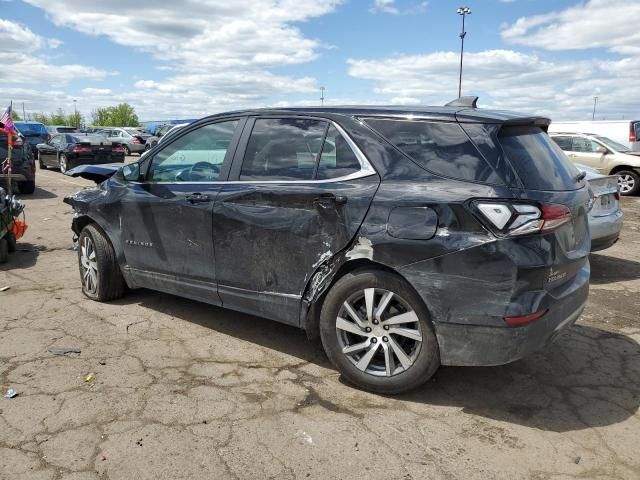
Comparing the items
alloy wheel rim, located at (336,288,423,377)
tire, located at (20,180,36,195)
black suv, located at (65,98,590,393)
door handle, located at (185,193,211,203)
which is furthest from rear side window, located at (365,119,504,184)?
tire, located at (20,180,36,195)

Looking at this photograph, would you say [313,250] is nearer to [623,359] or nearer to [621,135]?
[623,359]

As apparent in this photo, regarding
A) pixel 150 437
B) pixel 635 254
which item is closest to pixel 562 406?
pixel 150 437

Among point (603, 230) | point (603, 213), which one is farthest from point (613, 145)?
point (603, 230)

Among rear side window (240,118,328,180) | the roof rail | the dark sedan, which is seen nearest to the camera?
rear side window (240,118,328,180)

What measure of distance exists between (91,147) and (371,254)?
18640mm

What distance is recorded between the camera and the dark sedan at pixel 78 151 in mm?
19266

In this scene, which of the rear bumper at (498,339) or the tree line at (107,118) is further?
the tree line at (107,118)

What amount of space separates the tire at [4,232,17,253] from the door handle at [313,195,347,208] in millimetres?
5014

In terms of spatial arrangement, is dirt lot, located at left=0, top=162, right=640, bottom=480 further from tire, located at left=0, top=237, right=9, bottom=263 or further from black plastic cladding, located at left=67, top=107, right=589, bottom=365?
tire, located at left=0, top=237, right=9, bottom=263

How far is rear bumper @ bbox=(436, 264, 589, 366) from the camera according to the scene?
301 centimetres

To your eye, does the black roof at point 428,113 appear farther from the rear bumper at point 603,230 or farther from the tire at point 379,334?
the rear bumper at point 603,230

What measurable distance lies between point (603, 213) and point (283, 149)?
4130 millimetres

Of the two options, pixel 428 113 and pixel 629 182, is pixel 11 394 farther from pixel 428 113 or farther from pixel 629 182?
pixel 629 182

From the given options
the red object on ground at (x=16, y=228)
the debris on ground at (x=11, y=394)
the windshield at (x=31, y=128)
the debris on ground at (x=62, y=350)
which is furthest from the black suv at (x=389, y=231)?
the windshield at (x=31, y=128)
